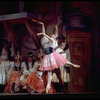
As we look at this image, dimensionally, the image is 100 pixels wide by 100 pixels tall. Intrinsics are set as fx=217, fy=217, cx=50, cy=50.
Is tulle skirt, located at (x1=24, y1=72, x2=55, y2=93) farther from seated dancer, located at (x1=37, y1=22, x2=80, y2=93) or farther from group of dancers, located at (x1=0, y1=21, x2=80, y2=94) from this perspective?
seated dancer, located at (x1=37, y1=22, x2=80, y2=93)

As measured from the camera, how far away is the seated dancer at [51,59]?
5023mm

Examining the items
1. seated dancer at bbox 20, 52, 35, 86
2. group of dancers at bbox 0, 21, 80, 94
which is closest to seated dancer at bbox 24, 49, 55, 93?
group of dancers at bbox 0, 21, 80, 94

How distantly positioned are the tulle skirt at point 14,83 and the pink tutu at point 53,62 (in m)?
0.71

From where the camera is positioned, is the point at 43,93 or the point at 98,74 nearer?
the point at 43,93

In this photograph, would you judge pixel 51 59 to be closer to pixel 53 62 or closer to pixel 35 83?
pixel 53 62

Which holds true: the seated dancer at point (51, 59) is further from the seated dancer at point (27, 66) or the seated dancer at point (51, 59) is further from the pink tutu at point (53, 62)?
the seated dancer at point (27, 66)

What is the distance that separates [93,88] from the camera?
5.37 meters

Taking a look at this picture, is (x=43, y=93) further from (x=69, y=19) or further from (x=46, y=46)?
(x=69, y=19)

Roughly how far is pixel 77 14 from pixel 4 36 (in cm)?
201

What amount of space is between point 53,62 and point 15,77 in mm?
1064

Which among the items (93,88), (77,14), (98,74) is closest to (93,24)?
(77,14)

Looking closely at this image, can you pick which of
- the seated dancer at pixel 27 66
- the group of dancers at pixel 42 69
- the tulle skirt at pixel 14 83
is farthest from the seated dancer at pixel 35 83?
the tulle skirt at pixel 14 83

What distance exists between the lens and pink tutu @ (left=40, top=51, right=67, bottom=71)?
5.01 metres

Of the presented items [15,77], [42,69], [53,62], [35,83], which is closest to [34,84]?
[35,83]
